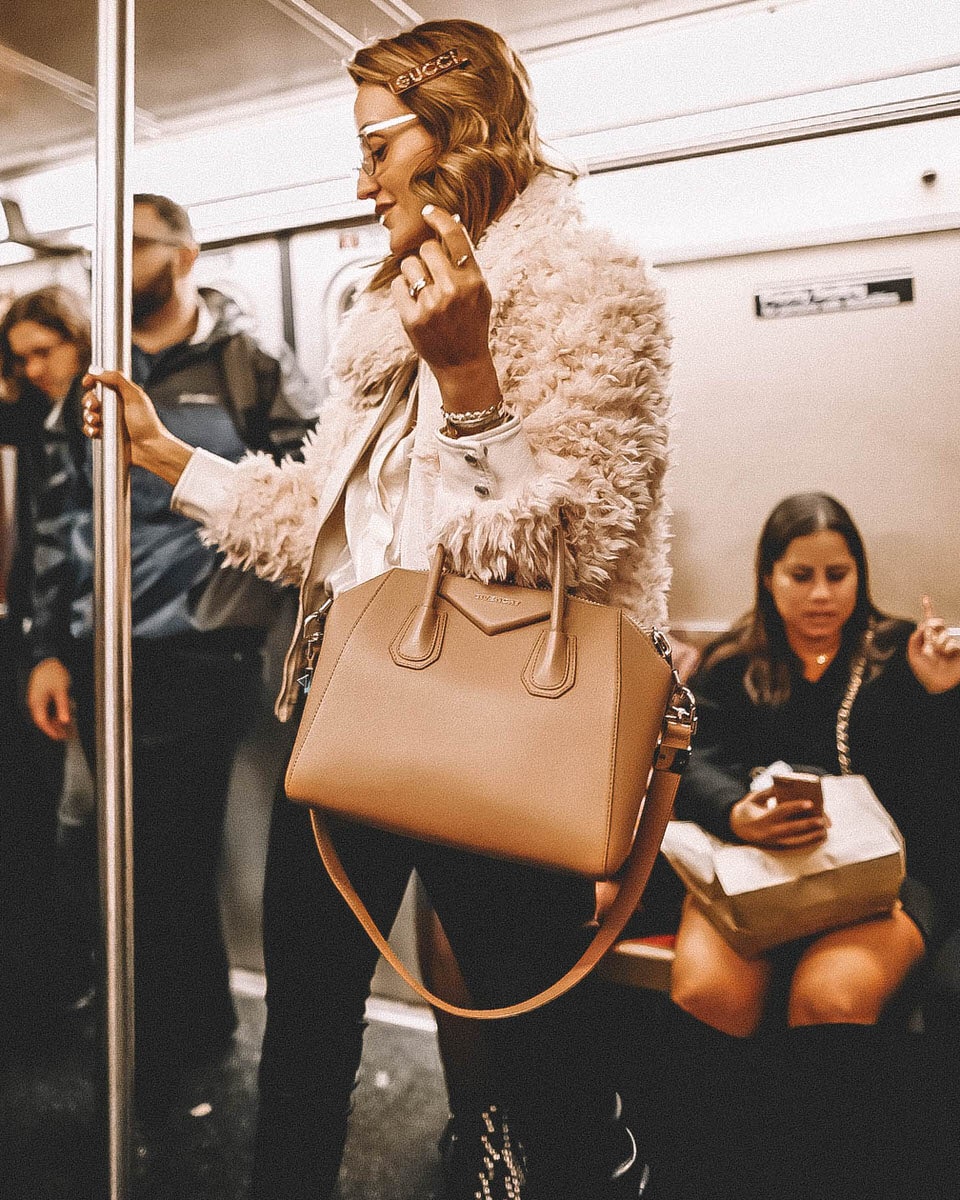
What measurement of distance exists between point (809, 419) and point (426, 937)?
4.61ft

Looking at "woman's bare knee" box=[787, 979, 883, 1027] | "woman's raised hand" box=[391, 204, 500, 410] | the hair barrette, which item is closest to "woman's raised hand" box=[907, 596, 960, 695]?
"woman's bare knee" box=[787, 979, 883, 1027]

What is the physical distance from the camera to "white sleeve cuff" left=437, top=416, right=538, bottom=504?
1.01 meters

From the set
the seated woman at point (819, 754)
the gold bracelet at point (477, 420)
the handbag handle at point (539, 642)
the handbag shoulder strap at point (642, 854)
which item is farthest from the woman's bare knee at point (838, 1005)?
the gold bracelet at point (477, 420)

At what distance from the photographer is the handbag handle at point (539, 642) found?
1.00 meters

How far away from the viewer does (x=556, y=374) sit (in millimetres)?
1058

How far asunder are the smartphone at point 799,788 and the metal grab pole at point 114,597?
1127mm

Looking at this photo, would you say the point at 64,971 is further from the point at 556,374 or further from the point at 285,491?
the point at 556,374

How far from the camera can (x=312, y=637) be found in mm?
1209

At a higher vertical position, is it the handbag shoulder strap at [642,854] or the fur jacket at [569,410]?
the fur jacket at [569,410]

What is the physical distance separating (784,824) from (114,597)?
123 cm

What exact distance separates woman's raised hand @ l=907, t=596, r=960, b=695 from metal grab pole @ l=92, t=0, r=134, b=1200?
4.82 ft

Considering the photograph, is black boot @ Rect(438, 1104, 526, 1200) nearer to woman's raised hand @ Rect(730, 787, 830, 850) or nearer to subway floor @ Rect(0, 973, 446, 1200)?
subway floor @ Rect(0, 973, 446, 1200)

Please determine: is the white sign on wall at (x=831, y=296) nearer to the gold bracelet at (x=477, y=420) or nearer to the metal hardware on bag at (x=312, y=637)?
the gold bracelet at (x=477, y=420)

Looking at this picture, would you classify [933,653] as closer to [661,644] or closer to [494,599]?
[661,644]
